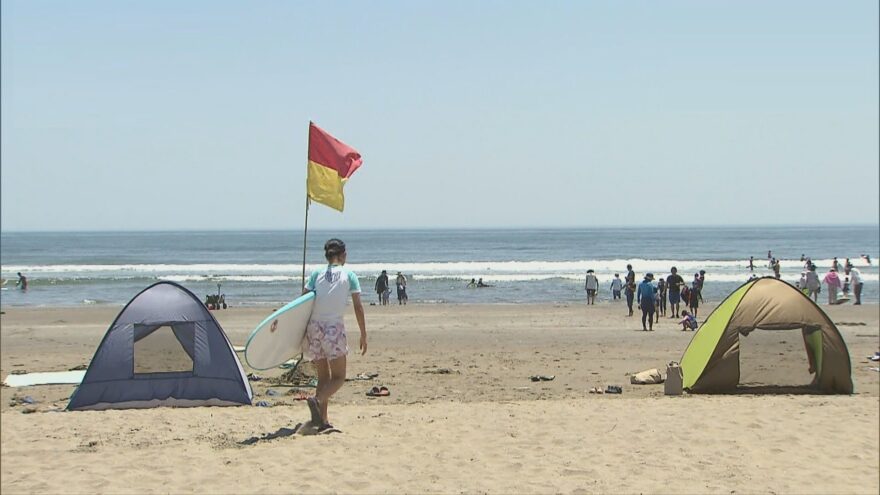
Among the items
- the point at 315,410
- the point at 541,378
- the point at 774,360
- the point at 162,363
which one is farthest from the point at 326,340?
the point at 774,360

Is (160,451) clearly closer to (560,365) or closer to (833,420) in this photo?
(833,420)

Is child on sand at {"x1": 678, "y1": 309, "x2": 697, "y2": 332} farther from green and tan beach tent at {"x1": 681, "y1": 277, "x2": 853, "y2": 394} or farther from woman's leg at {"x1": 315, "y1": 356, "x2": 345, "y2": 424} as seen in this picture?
woman's leg at {"x1": 315, "y1": 356, "x2": 345, "y2": 424}

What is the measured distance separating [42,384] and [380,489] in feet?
25.2

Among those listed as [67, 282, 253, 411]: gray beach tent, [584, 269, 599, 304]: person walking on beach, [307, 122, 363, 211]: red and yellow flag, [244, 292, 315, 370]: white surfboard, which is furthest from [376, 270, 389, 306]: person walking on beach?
[244, 292, 315, 370]: white surfboard

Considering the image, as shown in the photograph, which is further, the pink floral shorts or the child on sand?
the child on sand

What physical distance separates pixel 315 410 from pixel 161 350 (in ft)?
10.1

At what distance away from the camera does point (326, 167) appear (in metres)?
11.6

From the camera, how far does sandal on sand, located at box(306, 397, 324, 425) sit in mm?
7914

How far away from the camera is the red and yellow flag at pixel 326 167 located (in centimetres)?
1159


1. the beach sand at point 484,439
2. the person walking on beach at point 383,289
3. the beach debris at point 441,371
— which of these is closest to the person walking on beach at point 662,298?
the beach sand at point 484,439

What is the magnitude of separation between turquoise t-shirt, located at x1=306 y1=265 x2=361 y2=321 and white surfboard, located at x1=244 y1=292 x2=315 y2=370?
73 millimetres

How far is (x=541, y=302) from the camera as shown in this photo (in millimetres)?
30875

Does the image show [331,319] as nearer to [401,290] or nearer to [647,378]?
[647,378]

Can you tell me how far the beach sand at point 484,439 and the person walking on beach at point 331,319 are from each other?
0.67 metres
